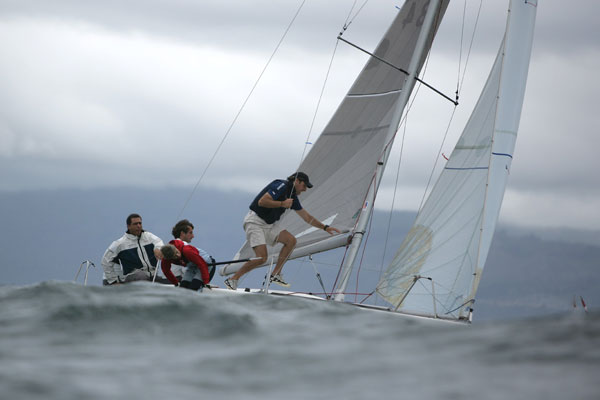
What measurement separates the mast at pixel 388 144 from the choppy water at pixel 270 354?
3792mm

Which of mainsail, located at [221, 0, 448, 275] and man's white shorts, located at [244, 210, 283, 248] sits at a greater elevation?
mainsail, located at [221, 0, 448, 275]

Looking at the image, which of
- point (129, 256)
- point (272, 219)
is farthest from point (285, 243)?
point (129, 256)

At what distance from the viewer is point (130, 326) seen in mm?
5586

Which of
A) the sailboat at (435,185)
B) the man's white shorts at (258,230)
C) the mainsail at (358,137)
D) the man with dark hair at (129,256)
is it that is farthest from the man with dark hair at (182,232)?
the mainsail at (358,137)

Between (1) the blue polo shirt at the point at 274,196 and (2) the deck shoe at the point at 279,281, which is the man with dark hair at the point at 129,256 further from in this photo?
(2) the deck shoe at the point at 279,281

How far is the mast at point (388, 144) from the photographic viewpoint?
34.2 feet

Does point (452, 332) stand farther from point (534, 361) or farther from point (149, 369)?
point (149, 369)

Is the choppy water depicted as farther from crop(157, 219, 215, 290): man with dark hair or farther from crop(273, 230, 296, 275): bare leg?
crop(273, 230, 296, 275): bare leg

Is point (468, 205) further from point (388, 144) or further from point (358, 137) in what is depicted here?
point (358, 137)

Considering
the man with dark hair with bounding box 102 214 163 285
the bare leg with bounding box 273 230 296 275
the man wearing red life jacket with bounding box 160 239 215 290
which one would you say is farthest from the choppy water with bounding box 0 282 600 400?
the bare leg with bounding box 273 230 296 275

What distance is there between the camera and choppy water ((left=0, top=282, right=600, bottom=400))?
3932mm

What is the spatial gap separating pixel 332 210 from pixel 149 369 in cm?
735

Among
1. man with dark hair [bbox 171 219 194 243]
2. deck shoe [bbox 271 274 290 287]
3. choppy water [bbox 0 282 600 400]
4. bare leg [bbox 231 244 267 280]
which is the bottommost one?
choppy water [bbox 0 282 600 400]

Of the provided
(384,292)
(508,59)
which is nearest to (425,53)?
(508,59)
